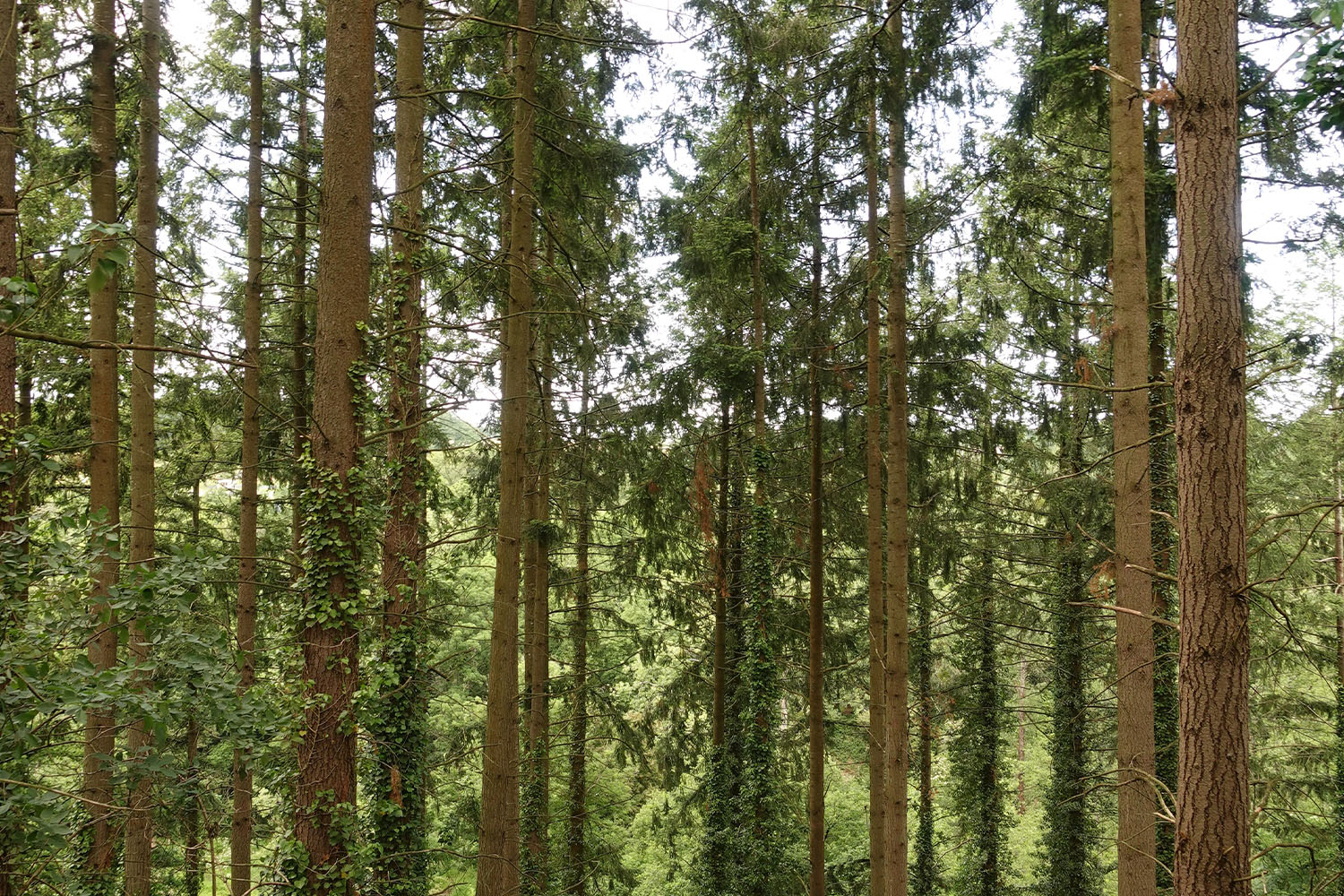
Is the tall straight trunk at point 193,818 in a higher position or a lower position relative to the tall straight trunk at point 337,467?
lower

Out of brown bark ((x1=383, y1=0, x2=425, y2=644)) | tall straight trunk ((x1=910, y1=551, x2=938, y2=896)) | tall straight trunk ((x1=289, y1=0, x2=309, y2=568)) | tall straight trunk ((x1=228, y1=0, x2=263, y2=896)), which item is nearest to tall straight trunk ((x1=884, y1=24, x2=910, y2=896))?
brown bark ((x1=383, y1=0, x2=425, y2=644))

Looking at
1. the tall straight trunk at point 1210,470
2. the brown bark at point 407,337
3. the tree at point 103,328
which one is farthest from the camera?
the tree at point 103,328

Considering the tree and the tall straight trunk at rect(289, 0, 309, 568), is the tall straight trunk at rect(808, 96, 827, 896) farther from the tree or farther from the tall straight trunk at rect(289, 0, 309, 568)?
the tree

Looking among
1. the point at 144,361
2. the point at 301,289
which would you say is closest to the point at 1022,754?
the point at 301,289

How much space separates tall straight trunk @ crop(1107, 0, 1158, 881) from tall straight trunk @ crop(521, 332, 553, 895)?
7.28 meters

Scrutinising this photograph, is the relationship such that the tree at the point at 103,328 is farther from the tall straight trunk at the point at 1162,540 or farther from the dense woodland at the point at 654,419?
the tall straight trunk at the point at 1162,540

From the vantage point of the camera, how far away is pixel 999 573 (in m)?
15.2

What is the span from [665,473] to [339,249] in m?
7.84

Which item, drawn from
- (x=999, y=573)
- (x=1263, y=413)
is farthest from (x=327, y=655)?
(x=1263, y=413)

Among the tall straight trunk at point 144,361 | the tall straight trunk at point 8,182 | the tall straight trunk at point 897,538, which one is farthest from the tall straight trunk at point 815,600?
the tall straight trunk at point 8,182

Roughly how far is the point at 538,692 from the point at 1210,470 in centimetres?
1062

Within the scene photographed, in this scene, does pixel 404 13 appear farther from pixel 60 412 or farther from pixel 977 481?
pixel 977 481

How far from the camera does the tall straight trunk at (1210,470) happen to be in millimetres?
3596

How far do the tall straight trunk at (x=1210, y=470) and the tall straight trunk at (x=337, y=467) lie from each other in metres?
4.63
